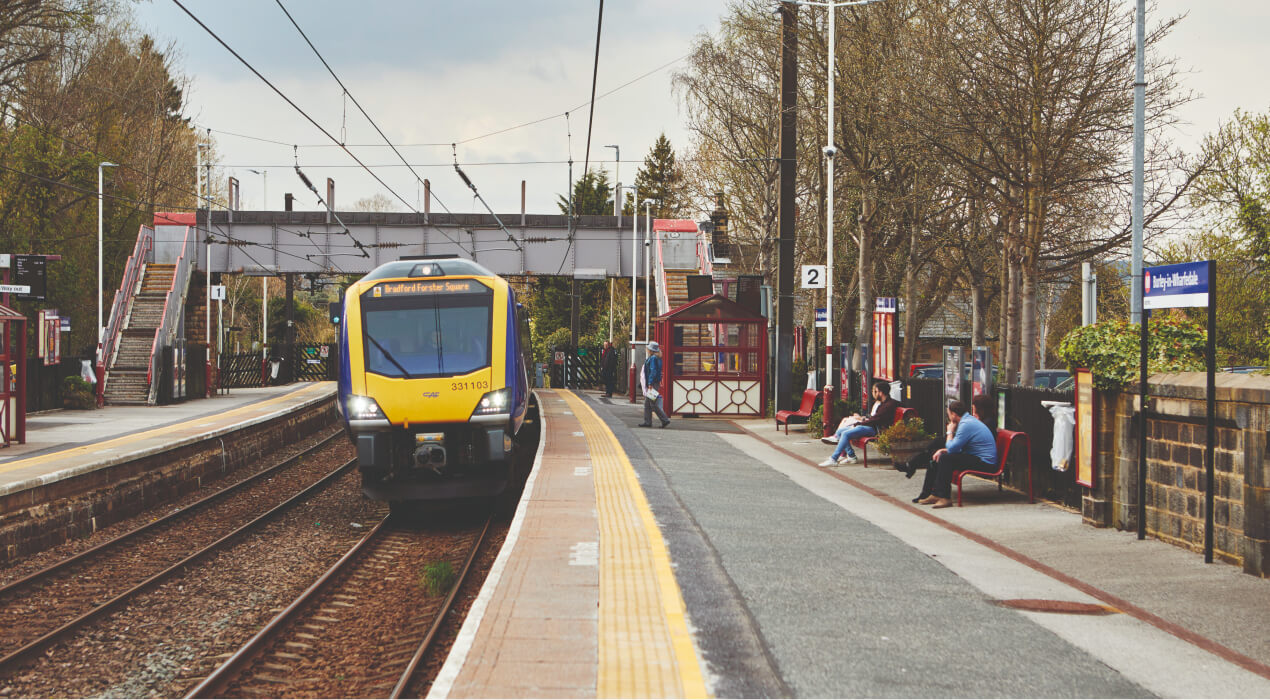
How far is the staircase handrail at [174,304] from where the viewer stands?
30.8m

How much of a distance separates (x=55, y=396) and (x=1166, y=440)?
26.1 metres

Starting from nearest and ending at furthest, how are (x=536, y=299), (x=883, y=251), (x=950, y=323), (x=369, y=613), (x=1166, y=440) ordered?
(x=369, y=613), (x=1166, y=440), (x=883, y=251), (x=950, y=323), (x=536, y=299)

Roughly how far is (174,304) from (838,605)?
115 ft

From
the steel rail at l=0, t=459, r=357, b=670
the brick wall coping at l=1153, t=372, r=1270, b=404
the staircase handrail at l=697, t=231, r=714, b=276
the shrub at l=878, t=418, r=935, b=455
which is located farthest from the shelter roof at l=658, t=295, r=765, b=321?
the staircase handrail at l=697, t=231, r=714, b=276

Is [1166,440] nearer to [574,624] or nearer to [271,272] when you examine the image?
[574,624]

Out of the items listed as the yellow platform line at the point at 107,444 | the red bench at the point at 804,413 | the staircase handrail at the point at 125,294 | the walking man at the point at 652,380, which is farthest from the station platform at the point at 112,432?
the red bench at the point at 804,413

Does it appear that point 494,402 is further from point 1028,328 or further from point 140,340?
point 140,340

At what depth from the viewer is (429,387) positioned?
41.1 ft

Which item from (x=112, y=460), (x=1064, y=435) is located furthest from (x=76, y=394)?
(x=1064, y=435)

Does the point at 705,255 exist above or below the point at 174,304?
above

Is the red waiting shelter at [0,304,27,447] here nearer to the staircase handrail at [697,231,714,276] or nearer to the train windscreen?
the train windscreen

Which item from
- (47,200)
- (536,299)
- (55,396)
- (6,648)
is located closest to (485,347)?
(6,648)

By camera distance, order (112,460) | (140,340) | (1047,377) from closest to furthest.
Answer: (112,460) < (1047,377) < (140,340)

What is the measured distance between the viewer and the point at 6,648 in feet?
25.6
